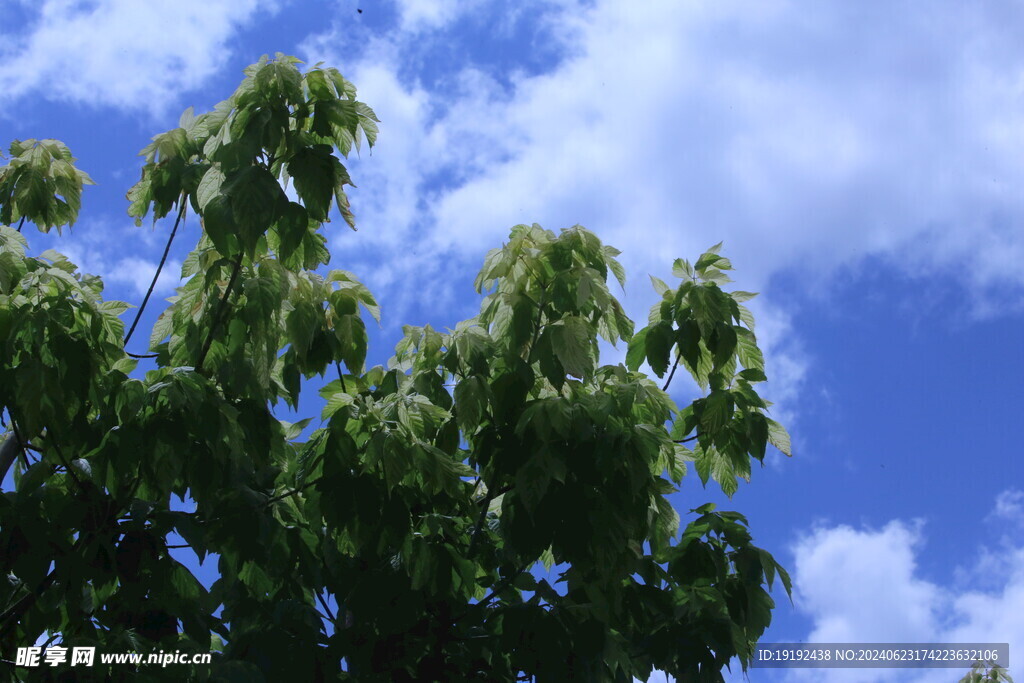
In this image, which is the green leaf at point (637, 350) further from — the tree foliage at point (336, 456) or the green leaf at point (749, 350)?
→ the green leaf at point (749, 350)

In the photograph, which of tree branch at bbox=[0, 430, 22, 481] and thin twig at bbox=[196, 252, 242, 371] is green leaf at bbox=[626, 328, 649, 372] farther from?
tree branch at bbox=[0, 430, 22, 481]

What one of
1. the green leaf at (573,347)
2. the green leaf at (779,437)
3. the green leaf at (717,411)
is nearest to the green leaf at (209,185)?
the green leaf at (573,347)

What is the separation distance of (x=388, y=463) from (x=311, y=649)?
79cm

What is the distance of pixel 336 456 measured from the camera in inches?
174

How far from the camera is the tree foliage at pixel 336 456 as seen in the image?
4.27 m

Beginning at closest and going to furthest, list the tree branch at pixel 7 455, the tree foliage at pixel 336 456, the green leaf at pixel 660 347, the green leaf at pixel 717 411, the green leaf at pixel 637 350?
the tree foliage at pixel 336 456, the green leaf at pixel 717 411, the green leaf at pixel 660 347, the green leaf at pixel 637 350, the tree branch at pixel 7 455

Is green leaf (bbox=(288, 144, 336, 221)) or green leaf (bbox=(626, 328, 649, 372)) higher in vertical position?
green leaf (bbox=(288, 144, 336, 221))

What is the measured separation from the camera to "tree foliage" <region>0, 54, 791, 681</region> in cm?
427

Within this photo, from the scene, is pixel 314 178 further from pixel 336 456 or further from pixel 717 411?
pixel 717 411

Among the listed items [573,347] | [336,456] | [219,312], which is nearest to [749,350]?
[573,347]

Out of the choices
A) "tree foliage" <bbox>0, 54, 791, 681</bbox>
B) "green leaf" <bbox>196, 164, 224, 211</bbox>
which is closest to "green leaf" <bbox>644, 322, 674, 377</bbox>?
"tree foliage" <bbox>0, 54, 791, 681</bbox>

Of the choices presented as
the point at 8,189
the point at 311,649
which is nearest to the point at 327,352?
the point at 311,649

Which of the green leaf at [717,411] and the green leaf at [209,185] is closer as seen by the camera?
the green leaf at [209,185]

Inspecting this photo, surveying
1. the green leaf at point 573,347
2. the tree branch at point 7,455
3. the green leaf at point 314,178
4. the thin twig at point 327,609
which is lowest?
the thin twig at point 327,609
